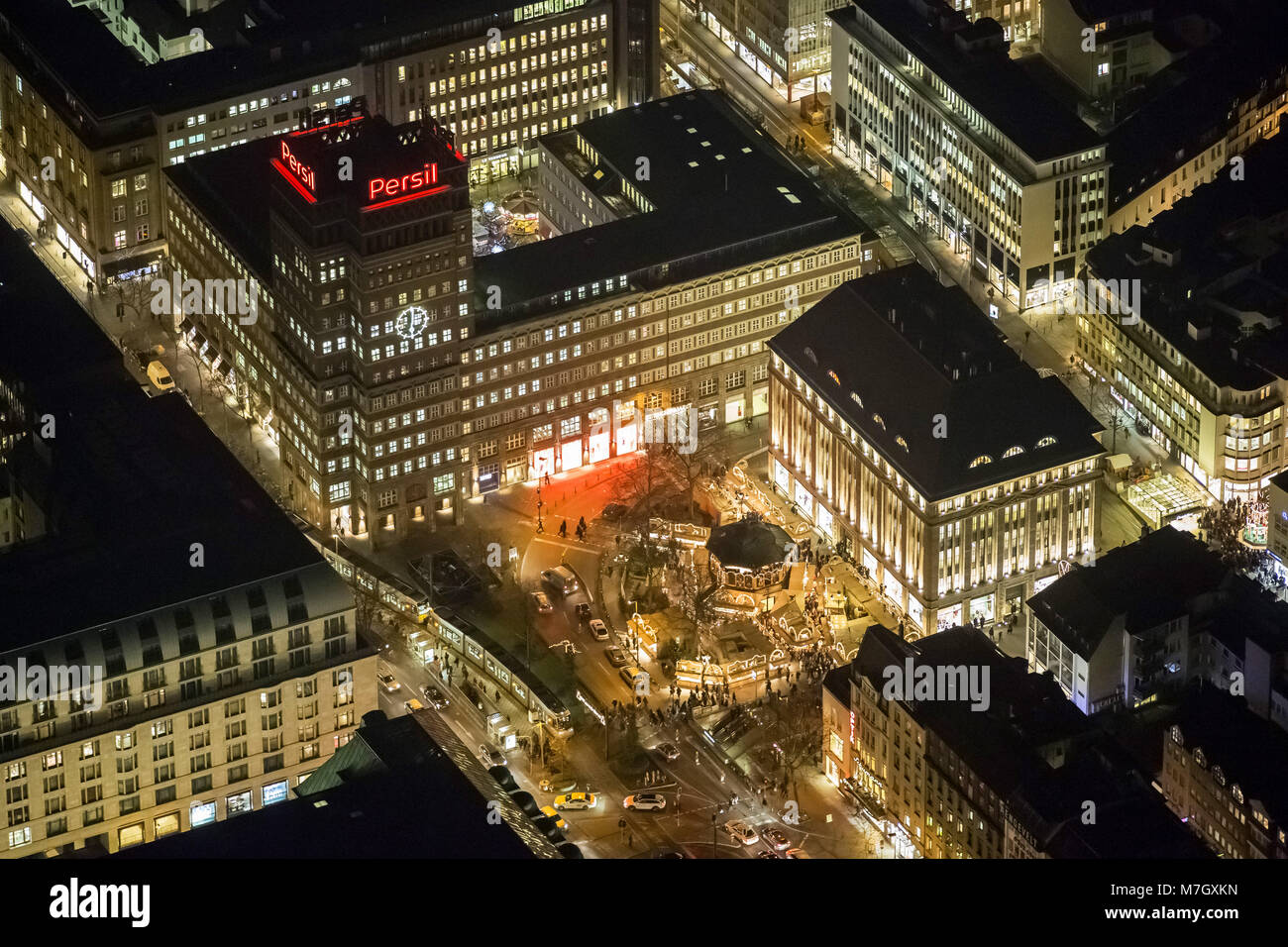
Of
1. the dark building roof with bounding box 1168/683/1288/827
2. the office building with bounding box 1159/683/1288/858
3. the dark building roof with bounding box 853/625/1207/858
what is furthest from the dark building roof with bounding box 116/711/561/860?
the dark building roof with bounding box 1168/683/1288/827

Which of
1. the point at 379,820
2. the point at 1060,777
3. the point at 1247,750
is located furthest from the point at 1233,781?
the point at 379,820

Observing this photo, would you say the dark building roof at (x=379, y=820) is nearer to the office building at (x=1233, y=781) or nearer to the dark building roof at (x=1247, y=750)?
the office building at (x=1233, y=781)

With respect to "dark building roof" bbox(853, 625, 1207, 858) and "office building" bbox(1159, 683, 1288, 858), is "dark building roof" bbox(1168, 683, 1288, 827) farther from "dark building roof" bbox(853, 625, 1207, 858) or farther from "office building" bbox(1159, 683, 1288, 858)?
"dark building roof" bbox(853, 625, 1207, 858)

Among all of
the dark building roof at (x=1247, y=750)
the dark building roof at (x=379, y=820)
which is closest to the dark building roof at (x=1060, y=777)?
the dark building roof at (x=1247, y=750)
